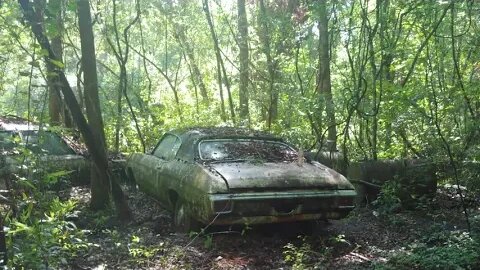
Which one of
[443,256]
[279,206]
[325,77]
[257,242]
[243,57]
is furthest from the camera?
[243,57]

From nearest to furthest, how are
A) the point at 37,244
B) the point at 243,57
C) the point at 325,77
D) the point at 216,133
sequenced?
the point at 37,244, the point at 216,133, the point at 325,77, the point at 243,57

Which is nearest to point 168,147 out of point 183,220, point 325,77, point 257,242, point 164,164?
point 164,164

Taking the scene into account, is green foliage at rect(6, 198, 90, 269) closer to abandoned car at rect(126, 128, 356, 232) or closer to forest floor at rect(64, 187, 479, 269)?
forest floor at rect(64, 187, 479, 269)

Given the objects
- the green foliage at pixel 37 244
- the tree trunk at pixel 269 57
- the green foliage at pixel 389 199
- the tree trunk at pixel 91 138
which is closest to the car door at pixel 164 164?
the tree trunk at pixel 91 138

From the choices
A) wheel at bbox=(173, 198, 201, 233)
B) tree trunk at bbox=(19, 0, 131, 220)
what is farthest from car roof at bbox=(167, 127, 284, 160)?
tree trunk at bbox=(19, 0, 131, 220)

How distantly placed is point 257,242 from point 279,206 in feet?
1.77

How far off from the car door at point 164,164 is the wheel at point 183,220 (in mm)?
361

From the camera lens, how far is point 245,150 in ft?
22.7

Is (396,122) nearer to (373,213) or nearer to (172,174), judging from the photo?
(373,213)

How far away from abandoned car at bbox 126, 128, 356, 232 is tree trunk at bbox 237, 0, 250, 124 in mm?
7467

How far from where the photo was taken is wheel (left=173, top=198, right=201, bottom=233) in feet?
20.8

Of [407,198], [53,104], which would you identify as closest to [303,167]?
[407,198]

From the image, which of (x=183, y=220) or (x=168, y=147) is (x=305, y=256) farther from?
(x=168, y=147)

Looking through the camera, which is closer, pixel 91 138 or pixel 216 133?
pixel 91 138
